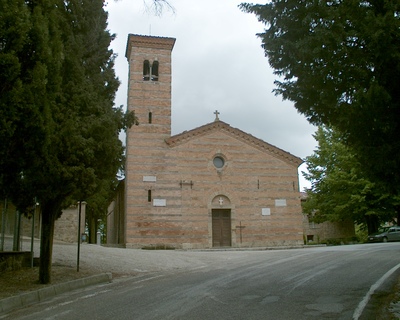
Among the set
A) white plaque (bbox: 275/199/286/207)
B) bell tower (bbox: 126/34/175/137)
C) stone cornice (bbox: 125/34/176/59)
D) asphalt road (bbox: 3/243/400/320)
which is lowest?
asphalt road (bbox: 3/243/400/320)

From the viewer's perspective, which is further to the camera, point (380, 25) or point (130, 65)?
point (130, 65)

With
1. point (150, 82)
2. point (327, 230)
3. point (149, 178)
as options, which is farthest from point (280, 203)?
point (327, 230)

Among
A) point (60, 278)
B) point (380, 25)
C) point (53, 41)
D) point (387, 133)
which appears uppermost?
point (53, 41)

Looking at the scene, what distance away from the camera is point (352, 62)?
7.48 meters

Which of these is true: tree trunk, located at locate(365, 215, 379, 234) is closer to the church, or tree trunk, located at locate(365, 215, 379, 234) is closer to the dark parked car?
the dark parked car

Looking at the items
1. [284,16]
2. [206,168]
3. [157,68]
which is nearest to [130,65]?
[157,68]

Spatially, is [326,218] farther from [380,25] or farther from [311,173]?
[380,25]

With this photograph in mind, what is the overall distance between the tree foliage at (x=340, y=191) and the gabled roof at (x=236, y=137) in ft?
13.4

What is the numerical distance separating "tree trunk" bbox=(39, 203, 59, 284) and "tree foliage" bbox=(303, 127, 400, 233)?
2521 centimetres

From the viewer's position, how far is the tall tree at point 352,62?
6.98 meters

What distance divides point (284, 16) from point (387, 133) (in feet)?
10.1

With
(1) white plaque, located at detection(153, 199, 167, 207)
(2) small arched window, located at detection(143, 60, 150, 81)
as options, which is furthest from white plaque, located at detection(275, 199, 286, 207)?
(2) small arched window, located at detection(143, 60, 150, 81)

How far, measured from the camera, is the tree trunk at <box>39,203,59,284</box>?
9.32 metres

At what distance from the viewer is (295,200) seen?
100ft
